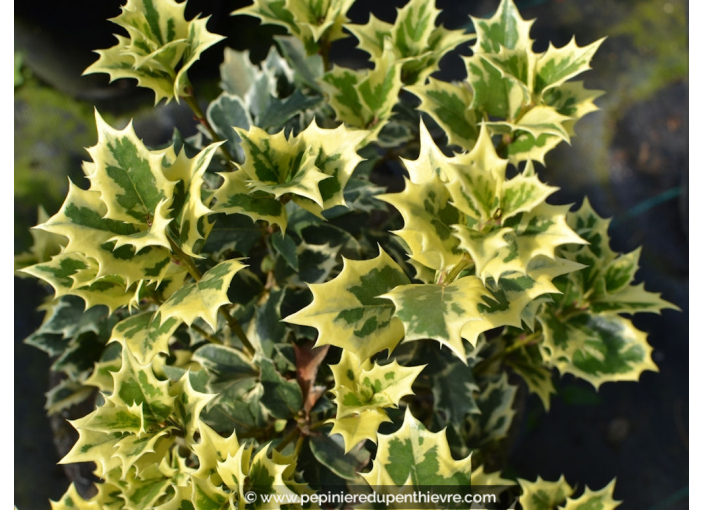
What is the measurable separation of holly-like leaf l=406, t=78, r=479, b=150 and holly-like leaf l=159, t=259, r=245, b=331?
0.43 meters

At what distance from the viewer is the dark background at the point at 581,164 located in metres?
1.84

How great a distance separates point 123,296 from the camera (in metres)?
0.85

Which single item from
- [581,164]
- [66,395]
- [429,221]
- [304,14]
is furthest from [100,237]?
[581,164]

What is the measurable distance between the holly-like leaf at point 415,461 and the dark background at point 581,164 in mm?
1056

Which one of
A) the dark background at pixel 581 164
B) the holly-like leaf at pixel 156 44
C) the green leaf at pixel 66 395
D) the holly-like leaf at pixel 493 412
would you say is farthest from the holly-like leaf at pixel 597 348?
the green leaf at pixel 66 395

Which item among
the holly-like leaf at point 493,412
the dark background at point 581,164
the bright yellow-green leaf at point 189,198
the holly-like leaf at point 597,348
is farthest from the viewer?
the dark background at point 581,164

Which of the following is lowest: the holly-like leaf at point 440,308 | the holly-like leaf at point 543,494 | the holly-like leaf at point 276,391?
the holly-like leaf at point 543,494

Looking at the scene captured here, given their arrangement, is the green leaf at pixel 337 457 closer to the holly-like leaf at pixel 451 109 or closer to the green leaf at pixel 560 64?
the holly-like leaf at pixel 451 109

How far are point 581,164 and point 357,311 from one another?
5.48ft

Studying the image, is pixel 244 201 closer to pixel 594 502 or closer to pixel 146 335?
pixel 146 335

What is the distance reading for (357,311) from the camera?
28.3 inches

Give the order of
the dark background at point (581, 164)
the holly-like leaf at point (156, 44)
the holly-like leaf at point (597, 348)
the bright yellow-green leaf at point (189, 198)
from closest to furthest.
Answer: the bright yellow-green leaf at point (189, 198) → the holly-like leaf at point (156, 44) → the holly-like leaf at point (597, 348) → the dark background at point (581, 164)

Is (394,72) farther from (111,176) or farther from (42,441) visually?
(42,441)

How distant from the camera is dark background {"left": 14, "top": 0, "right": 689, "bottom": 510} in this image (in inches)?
72.5
